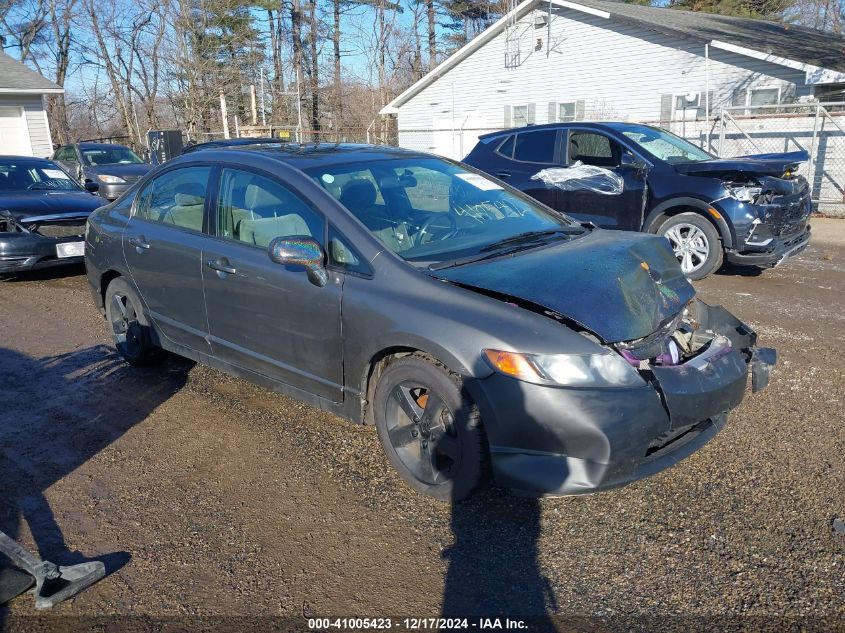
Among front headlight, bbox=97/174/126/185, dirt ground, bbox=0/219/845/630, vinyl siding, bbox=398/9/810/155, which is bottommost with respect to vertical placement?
dirt ground, bbox=0/219/845/630

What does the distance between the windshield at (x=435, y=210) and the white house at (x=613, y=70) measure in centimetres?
1328

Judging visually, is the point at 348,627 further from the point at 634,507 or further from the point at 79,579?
the point at 634,507

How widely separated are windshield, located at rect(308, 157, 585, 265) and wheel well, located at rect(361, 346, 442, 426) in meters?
0.48

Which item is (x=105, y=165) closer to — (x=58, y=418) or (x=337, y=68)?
(x=58, y=418)

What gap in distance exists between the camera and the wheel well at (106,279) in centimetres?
527

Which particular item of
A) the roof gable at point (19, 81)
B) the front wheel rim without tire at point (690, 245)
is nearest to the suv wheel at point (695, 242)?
the front wheel rim without tire at point (690, 245)

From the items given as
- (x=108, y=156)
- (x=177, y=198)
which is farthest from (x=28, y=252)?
(x=108, y=156)

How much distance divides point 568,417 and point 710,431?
0.89m

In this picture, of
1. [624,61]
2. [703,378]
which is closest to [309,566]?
[703,378]

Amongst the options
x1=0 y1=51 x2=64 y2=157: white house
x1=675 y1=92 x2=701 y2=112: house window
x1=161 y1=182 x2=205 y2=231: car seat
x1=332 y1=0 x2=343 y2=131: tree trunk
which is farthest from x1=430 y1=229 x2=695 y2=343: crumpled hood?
x1=332 y1=0 x2=343 y2=131: tree trunk

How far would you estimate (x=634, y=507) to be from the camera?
322cm

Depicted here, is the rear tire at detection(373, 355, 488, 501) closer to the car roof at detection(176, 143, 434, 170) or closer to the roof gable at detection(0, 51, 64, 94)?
the car roof at detection(176, 143, 434, 170)

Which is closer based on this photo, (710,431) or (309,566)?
(309,566)

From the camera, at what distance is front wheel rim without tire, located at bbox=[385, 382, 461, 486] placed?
3143mm
